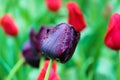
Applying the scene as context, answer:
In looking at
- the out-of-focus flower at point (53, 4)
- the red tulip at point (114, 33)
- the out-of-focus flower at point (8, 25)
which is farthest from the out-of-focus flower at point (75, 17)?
the out-of-focus flower at point (53, 4)

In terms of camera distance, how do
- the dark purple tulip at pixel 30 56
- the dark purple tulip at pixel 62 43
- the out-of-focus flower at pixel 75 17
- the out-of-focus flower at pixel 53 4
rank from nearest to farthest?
1. the dark purple tulip at pixel 62 43
2. the out-of-focus flower at pixel 75 17
3. the dark purple tulip at pixel 30 56
4. the out-of-focus flower at pixel 53 4

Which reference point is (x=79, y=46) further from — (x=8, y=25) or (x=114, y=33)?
(x=114, y=33)

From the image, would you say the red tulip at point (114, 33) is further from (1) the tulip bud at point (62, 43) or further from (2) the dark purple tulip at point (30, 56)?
(2) the dark purple tulip at point (30, 56)

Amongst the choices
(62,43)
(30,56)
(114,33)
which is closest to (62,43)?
(62,43)

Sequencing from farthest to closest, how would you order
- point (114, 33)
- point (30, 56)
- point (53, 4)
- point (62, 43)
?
point (53, 4), point (30, 56), point (114, 33), point (62, 43)

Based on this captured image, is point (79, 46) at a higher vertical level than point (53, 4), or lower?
lower

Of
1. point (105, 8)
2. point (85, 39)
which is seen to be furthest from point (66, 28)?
point (105, 8)
